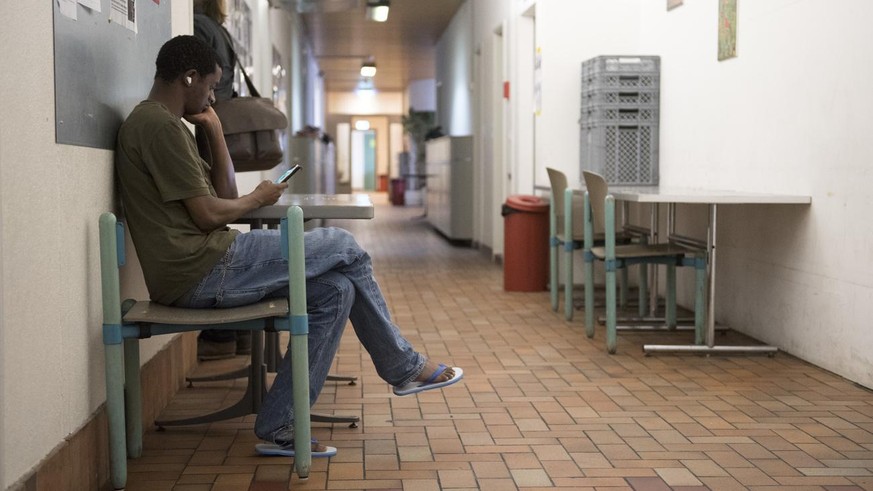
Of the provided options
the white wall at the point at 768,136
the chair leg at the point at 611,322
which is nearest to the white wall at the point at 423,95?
the white wall at the point at 768,136

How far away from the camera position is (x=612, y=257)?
4719 mm

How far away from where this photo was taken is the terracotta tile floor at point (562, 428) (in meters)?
2.84

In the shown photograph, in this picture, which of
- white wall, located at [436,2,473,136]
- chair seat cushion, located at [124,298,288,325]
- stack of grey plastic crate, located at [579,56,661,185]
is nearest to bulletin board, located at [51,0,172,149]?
chair seat cushion, located at [124,298,288,325]

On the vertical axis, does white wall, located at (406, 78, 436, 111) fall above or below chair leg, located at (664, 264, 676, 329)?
above

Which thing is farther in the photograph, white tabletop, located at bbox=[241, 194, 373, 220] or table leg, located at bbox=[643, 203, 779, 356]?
table leg, located at bbox=[643, 203, 779, 356]

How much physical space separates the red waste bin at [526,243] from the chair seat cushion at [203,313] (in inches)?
170

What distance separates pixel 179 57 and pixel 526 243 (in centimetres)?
434

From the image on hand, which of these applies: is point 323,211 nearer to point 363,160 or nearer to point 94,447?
point 94,447

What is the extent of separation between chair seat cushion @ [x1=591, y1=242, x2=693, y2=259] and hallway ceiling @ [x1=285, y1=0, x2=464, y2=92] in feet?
15.7

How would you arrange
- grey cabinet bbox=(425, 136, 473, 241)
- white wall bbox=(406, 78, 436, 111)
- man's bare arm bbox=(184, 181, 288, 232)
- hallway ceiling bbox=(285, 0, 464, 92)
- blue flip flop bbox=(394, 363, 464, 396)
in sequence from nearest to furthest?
1. man's bare arm bbox=(184, 181, 288, 232)
2. blue flip flop bbox=(394, 363, 464, 396)
3. grey cabinet bbox=(425, 136, 473, 241)
4. hallway ceiling bbox=(285, 0, 464, 92)
5. white wall bbox=(406, 78, 436, 111)

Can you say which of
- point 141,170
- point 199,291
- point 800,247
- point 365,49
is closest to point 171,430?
point 199,291

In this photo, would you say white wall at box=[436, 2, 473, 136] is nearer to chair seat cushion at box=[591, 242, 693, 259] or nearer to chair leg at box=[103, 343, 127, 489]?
chair seat cushion at box=[591, 242, 693, 259]

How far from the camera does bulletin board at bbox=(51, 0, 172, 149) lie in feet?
8.08

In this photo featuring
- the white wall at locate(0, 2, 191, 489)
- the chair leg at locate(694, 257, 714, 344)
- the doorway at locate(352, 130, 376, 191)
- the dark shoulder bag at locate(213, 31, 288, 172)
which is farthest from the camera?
the doorway at locate(352, 130, 376, 191)
